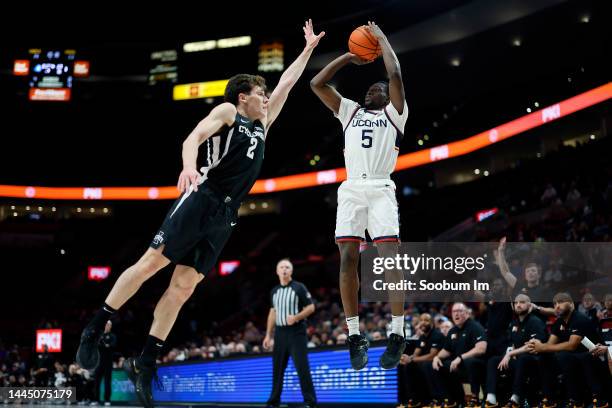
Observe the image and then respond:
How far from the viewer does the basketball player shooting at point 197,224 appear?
205 inches

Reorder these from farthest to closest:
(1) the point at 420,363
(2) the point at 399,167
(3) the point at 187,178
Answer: (2) the point at 399,167
(1) the point at 420,363
(3) the point at 187,178

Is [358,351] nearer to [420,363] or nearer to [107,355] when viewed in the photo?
[420,363]

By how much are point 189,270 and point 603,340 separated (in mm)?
5327

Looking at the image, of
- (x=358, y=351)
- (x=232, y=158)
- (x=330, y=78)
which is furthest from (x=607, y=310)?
(x=232, y=158)

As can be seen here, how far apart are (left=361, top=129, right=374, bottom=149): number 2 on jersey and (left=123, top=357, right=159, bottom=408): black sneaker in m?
2.53

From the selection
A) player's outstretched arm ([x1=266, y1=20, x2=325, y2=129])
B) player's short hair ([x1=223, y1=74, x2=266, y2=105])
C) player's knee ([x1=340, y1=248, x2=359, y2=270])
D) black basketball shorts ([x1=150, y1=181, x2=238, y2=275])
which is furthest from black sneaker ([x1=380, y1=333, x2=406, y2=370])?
player's short hair ([x1=223, y1=74, x2=266, y2=105])

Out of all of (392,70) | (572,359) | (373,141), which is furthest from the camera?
(572,359)

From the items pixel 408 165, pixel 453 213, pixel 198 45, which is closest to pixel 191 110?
pixel 198 45

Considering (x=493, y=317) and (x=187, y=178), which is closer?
(x=187, y=178)

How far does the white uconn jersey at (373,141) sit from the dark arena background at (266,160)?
5.80m

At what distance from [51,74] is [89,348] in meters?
23.6

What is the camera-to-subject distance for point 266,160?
1303 inches

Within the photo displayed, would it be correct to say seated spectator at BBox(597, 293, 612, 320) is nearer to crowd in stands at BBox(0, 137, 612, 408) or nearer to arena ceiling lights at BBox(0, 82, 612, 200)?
crowd in stands at BBox(0, 137, 612, 408)

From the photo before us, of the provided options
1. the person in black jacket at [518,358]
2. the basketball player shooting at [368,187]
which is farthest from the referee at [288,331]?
the basketball player shooting at [368,187]
